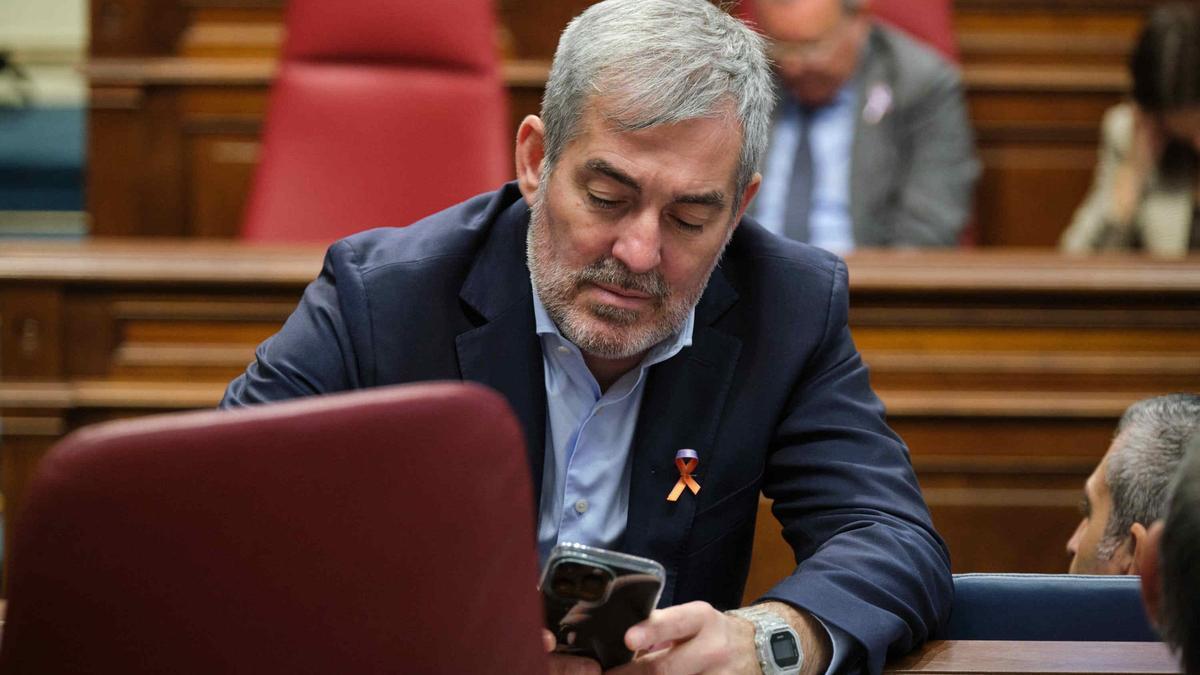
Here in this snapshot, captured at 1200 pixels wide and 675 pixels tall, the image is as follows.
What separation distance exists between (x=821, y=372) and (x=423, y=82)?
4.61 feet

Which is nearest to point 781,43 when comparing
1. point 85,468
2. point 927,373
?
point 927,373

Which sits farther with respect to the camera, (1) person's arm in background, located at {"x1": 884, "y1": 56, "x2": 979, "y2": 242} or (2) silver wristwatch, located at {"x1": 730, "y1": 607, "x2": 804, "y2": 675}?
(1) person's arm in background, located at {"x1": 884, "y1": 56, "x2": 979, "y2": 242}

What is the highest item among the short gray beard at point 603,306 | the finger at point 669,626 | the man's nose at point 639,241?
the man's nose at point 639,241

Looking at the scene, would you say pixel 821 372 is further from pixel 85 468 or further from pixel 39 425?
pixel 39 425

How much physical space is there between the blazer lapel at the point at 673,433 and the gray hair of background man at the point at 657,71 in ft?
0.51

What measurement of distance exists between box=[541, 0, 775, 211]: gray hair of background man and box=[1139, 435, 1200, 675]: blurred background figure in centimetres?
55

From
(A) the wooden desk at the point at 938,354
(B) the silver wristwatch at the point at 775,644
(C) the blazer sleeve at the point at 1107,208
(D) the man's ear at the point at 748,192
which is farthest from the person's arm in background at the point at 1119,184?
(B) the silver wristwatch at the point at 775,644

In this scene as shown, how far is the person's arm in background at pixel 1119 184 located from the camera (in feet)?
8.82

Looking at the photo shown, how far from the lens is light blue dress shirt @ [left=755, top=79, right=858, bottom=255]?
272 centimetres

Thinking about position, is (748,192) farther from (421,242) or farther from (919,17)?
(919,17)

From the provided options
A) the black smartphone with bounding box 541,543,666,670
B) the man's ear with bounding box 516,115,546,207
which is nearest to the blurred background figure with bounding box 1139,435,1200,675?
the black smartphone with bounding box 541,543,666,670

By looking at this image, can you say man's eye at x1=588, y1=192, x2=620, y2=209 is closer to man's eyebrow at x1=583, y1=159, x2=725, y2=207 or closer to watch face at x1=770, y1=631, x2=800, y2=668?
man's eyebrow at x1=583, y1=159, x2=725, y2=207

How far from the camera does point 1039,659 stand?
964 mm

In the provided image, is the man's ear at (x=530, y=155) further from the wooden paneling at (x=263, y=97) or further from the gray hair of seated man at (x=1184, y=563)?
the wooden paneling at (x=263, y=97)
